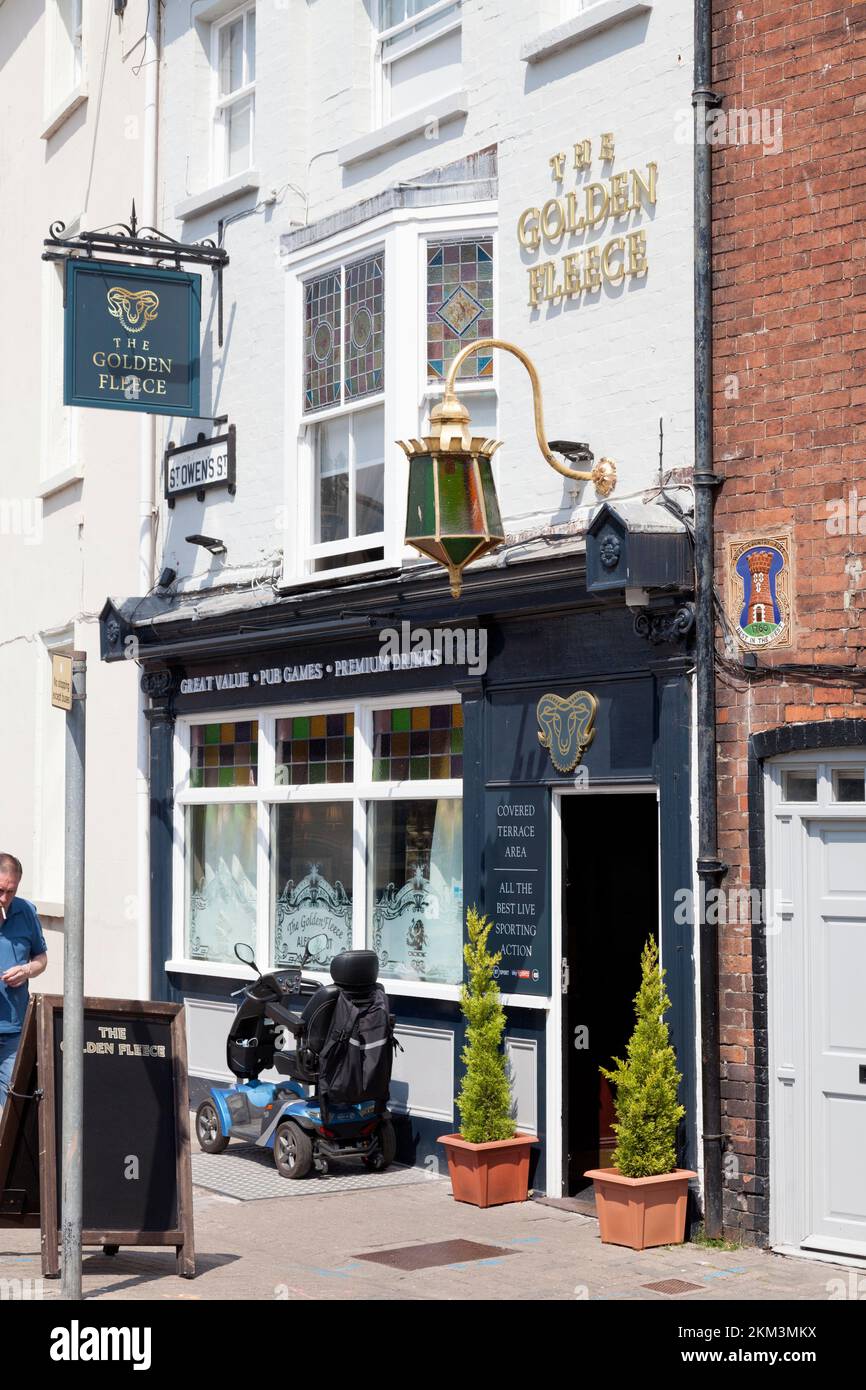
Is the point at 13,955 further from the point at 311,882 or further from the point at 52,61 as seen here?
the point at 52,61

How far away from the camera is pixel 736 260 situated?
30.3 feet

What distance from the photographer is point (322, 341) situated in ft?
41.0

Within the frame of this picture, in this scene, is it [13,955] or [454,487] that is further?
[13,955]

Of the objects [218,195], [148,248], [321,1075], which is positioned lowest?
[321,1075]

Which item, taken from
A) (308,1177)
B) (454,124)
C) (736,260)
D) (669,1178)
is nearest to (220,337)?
(454,124)

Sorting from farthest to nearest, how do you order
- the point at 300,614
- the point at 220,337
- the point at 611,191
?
the point at 220,337 < the point at 300,614 < the point at 611,191

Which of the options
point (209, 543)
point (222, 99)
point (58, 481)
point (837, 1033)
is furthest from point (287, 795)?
point (222, 99)

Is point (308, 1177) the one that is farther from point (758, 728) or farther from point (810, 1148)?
point (758, 728)

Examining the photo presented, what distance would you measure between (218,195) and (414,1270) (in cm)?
859

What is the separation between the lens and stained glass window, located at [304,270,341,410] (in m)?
12.3

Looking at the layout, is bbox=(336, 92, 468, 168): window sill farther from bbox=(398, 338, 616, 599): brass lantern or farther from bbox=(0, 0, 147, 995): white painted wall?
bbox=(0, 0, 147, 995): white painted wall

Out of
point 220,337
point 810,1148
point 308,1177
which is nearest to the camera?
point 810,1148

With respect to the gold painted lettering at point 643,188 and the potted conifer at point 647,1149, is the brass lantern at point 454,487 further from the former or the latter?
the potted conifer at point 647,1149

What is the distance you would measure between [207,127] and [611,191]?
547cm
